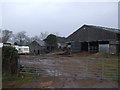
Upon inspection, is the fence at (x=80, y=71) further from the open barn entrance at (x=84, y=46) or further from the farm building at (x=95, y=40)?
the open barn entrance at (x=84, y=46)

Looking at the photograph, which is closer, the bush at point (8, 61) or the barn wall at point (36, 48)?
the bush at point (8, 61)

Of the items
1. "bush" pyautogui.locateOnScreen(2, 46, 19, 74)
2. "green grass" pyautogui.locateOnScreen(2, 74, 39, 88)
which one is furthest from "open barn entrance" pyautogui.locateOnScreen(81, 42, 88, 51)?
"bush" pyautogui.locateOnScreen(2, 46, 19, 74)

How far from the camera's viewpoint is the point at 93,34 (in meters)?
30.3

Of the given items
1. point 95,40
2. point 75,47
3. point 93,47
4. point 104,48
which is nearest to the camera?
point 104,48

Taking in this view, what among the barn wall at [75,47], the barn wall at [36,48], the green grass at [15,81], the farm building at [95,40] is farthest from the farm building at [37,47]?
the green grass at [15,81]

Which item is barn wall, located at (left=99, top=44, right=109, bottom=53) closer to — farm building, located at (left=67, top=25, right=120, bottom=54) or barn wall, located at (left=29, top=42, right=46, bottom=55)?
farm building, located at (left=67, top=25, right=120, bottom=54)

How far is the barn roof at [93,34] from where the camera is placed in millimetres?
27672

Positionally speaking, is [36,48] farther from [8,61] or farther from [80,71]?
[80,71]

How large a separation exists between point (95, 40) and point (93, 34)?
155 centimetres

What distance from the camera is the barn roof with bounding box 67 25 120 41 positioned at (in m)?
27.7

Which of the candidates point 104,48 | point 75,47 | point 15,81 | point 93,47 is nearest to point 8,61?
point 15,81

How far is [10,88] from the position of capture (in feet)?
20.1

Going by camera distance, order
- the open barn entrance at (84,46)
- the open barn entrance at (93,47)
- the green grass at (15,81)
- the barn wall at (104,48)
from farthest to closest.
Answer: the open barn entrance at (84,46)
the open barn entrance at (93,47)
the barn wall at (104,48)
the green grass at (15,81)

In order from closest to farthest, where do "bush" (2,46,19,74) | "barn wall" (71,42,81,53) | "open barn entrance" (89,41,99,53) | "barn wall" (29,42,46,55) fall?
"bush" (2,46,19,74), "open barn entrance" (89,41,99,53), "barn wall" (71,42,81,53), "barn wall" (29,42,46,55)
